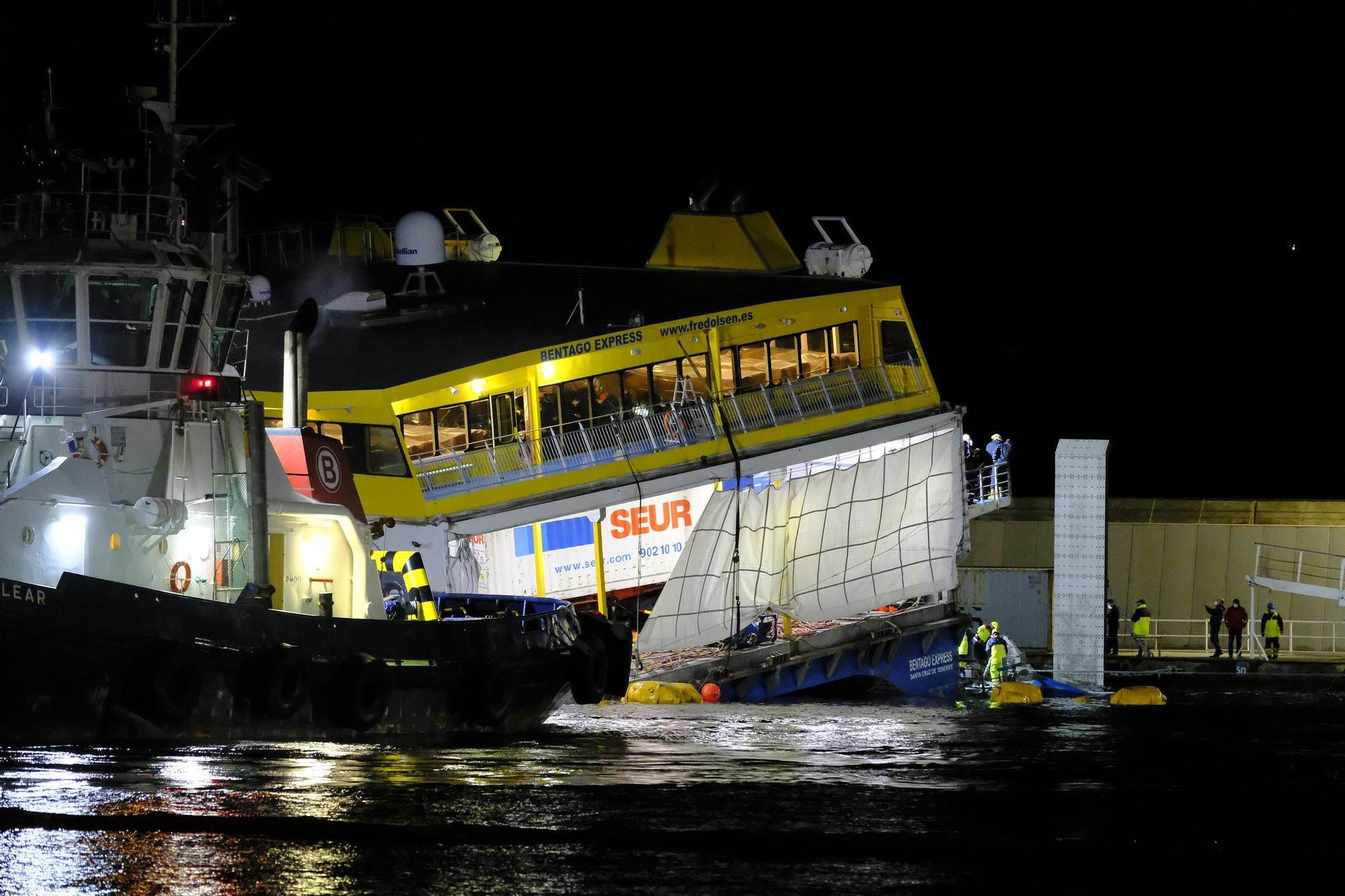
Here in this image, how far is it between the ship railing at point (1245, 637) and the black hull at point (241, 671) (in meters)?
19.0

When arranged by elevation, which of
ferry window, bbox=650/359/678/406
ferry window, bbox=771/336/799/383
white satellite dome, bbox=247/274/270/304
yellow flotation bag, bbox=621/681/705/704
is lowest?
yellow flotation bag, bbox=621/681/705/704

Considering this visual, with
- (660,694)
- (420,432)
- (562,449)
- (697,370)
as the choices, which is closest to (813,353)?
(697,370)

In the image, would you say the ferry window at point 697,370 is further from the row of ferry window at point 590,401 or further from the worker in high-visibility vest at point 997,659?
the worker in high-visibility vest at point 997,659

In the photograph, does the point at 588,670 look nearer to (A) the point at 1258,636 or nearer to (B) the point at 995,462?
(B) the point at 995,462

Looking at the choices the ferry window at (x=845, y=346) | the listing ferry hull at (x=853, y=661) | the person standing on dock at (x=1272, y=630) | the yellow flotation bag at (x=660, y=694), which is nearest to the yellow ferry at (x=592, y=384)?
the ferry window at (x=845, y=346)

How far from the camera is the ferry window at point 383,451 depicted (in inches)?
1136

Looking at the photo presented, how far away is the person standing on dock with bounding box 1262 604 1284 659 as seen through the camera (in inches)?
1309

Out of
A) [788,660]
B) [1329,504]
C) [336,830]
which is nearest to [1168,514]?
[1329,504]

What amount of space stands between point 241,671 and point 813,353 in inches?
661

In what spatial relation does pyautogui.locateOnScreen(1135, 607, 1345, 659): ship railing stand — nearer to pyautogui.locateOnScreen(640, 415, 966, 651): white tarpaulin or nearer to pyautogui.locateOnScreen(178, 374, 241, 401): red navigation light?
pyautogui.locateOnScreen(640, 415, 966, 651): white tarpaulin

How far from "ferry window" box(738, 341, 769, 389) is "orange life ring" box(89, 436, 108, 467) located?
15561 millimetres

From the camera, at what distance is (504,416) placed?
30.2 metres

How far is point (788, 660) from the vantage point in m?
27.3

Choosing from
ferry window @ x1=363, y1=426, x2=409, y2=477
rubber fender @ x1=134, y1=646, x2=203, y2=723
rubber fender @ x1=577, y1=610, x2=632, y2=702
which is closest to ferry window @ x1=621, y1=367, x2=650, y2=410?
ferry window @ x1=363, y1=426, x2=409, y2=477
